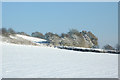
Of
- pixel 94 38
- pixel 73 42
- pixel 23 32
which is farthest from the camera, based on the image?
pixel 23 32

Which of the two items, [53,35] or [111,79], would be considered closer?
[111,79]

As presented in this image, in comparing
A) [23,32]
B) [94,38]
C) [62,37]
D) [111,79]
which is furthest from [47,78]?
[23,32]

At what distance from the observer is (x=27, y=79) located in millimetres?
3369

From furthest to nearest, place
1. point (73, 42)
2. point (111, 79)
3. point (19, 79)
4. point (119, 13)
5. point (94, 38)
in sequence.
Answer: point (73, 42)
point (94, 38)
point (119, 13)
point (111, 79)
point (19, 79)

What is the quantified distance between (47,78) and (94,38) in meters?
18.8

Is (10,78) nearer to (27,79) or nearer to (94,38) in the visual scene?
(27,79)

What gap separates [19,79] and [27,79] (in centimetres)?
14

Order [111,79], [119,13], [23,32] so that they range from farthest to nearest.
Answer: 1. [23,32]
2. [119,13]
3. [111,79]

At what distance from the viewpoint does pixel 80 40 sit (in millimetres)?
22703

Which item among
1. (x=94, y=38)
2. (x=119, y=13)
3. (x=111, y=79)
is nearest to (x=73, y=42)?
(x=94, y=38)

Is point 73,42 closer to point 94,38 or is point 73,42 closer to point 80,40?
point 80,40

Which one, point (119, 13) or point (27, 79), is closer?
point (27, 79)

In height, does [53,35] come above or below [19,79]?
above

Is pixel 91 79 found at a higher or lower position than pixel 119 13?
lower
